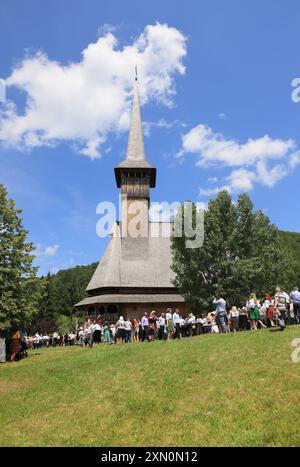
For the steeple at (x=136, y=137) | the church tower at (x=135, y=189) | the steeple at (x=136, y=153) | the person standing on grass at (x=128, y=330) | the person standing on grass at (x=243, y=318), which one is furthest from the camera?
the steeple at (x=136, y=137)

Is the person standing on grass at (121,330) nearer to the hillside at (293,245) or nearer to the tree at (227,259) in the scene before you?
the tree at (227,259)

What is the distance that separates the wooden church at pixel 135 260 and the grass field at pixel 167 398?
26.5 m

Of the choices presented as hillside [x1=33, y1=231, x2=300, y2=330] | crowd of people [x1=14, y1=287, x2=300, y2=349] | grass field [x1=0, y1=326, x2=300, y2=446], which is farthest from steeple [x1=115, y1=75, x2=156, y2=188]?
grass field [x1=0, y1=326, x2=300, y2=446]

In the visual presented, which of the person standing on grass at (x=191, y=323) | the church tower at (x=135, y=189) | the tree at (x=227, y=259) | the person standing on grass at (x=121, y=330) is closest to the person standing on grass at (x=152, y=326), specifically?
the person standing on grass at (x=121, y=330)

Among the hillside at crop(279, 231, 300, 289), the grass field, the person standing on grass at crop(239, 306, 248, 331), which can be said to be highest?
the hillside at crop(279, 231, 300, 289)

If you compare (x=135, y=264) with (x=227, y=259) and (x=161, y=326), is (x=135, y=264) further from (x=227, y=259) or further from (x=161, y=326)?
(x=161, y=326)

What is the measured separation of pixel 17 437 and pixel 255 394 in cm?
667

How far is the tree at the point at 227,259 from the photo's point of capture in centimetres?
3447

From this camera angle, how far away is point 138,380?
605 inches

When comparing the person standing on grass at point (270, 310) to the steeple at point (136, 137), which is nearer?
the person standing on grass at point (270, 310)

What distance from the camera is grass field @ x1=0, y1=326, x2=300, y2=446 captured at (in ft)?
34.5

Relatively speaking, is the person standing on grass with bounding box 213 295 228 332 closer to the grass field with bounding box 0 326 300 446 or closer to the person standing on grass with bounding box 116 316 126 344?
the grass field with bounding box 0 326 300 446

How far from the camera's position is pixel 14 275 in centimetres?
2594
